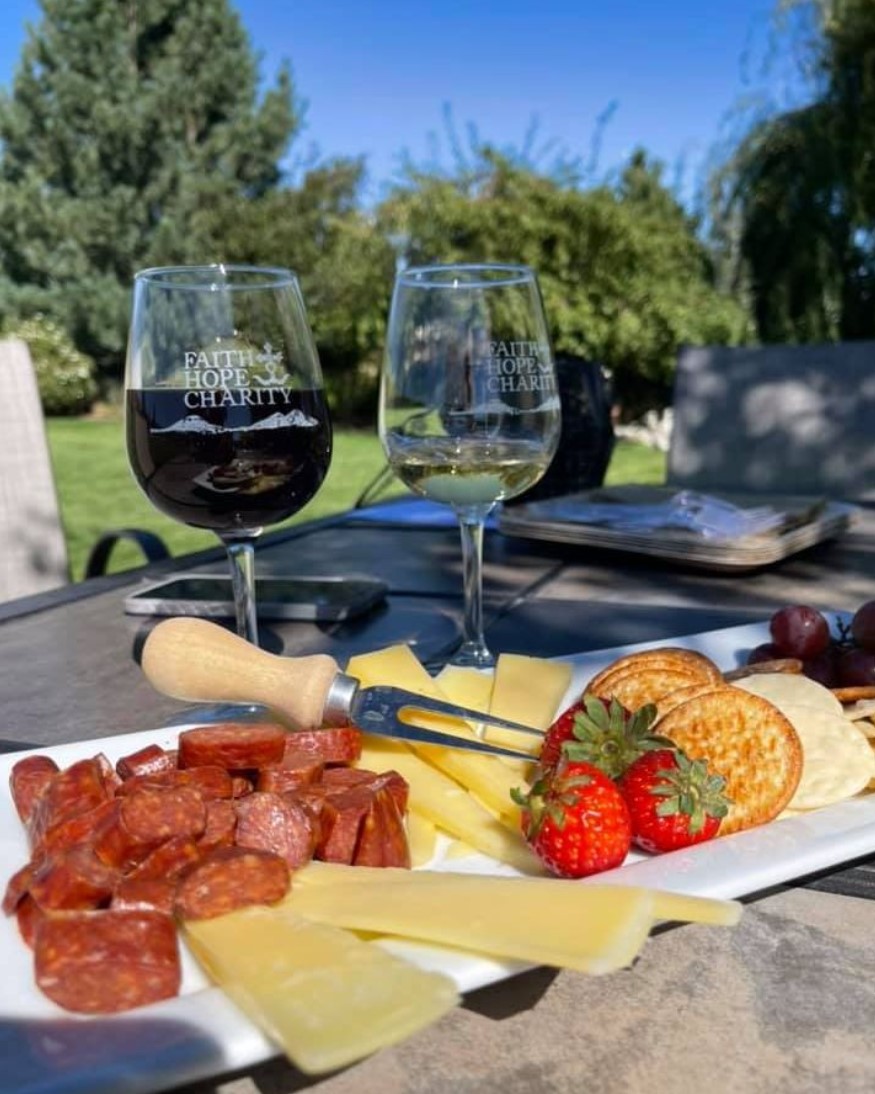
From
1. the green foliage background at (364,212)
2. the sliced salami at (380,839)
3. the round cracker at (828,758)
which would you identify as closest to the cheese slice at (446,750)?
the sliced salami at (380,839)

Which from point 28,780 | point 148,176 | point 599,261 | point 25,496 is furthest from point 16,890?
point 148,176

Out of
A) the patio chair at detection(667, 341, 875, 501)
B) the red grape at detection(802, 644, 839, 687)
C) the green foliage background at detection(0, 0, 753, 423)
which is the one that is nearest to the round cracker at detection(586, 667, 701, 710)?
the red grape at detection(802, 644, 839, 687)

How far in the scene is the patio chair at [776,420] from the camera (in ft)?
10.8

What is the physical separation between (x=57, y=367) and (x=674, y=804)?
673 inches

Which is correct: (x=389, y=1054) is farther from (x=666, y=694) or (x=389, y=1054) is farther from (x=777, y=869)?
(x=666, y=694)

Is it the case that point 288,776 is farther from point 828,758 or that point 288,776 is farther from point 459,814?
point 828,758

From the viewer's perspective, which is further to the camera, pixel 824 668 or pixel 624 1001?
pixel 824 668

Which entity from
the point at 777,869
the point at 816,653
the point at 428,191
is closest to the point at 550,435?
the point at 816,653

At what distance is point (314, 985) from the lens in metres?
0.60

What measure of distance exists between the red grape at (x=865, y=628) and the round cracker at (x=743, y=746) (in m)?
0.34

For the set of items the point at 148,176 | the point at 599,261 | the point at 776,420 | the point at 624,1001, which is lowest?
the point at 624,1001

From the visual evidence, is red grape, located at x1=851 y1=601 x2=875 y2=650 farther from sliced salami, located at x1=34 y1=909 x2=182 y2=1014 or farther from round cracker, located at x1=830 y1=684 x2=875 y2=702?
sliced salami, located at x1=34 y1=909 x2=182 y2=1014

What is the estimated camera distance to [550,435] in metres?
1.28

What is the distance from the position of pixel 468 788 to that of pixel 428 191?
1195cm
